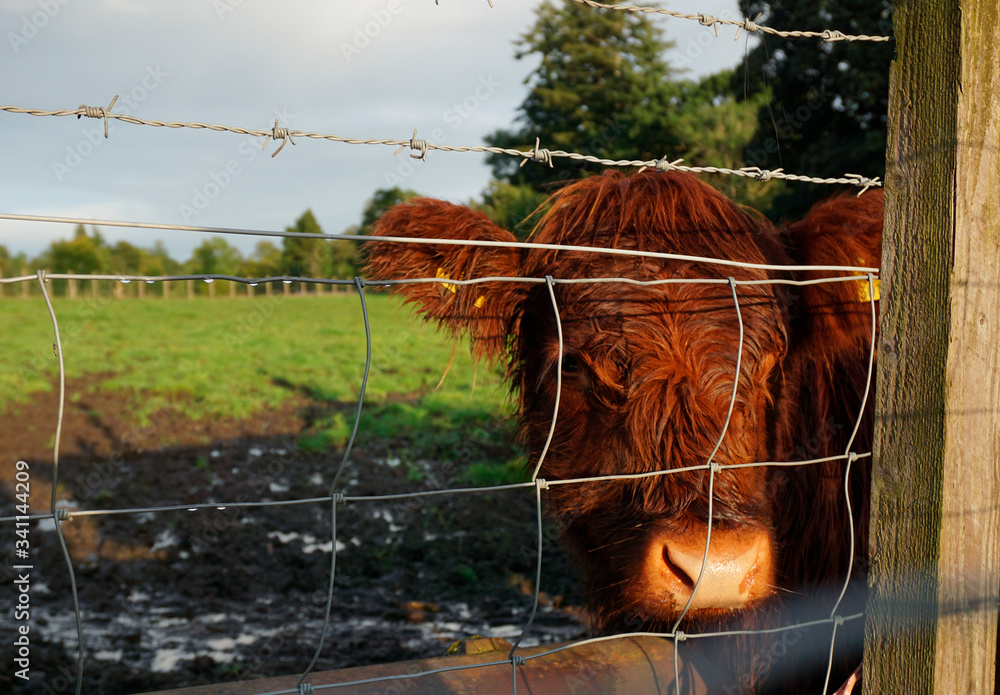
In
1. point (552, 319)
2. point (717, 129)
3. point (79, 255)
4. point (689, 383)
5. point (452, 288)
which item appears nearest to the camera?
point (689, 383)

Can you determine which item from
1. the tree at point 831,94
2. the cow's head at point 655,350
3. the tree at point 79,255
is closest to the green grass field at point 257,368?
the cow's head at point 655,350

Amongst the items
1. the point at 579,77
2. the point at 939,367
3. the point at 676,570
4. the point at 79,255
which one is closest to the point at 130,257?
the point at 79,255

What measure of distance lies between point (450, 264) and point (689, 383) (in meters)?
0.93

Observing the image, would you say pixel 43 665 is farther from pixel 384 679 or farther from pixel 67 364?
pixel 67 364

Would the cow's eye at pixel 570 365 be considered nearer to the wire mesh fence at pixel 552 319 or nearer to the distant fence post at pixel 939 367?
the wire mesh fence at pixel 552 319

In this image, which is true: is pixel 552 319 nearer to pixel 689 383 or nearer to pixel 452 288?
pixel 452 288

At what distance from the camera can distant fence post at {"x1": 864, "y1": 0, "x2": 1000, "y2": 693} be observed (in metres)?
1.18

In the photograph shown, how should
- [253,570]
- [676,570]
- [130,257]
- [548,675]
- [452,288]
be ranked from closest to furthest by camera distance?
[548,675] < [676,570] < [452,288] < [253,570] < [130,257]

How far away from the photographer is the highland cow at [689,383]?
188 cm

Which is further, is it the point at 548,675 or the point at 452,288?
the point at 452,288

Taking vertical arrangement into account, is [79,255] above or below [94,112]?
above

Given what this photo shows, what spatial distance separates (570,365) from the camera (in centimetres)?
223

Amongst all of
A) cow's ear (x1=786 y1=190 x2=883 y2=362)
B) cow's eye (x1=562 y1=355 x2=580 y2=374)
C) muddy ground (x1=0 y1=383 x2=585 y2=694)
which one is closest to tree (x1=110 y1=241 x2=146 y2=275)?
muddy ground (x1=0 y1=383 x2=585 y2=694)

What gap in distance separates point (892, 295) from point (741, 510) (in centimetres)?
83
